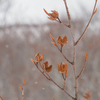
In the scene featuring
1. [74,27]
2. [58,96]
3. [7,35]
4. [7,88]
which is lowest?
[58,96]

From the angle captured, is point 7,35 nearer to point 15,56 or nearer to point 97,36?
point 15,56

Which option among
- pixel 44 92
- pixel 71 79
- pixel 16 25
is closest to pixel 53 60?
pixel 71 79

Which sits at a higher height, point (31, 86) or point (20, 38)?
point (20, 38)

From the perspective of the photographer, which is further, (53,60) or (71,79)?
(53,60)

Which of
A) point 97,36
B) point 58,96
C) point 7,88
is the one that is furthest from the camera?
point 7,88

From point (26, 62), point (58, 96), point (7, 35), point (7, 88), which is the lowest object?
point (58, 96)

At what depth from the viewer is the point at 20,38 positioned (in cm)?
405

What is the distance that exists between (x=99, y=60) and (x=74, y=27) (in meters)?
1.06

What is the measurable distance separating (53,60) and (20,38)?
1181 millimetres

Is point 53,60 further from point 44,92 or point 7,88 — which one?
point 7,88

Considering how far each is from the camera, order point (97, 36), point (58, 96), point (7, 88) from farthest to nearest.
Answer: point (7, 88)
point (58, 96)
point (97, 36)

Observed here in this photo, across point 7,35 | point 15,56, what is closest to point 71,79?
point 15,56

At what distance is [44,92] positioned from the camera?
153 inches

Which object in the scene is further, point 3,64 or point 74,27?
point 3,64
